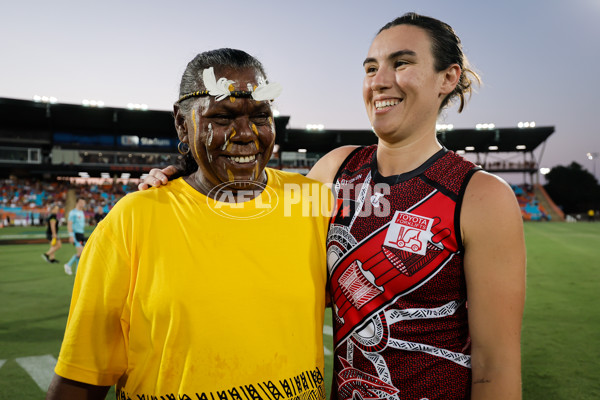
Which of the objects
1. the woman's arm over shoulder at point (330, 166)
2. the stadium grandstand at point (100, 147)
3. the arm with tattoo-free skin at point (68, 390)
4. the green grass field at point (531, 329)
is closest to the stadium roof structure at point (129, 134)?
the stadium grandstand at point (100, 147)

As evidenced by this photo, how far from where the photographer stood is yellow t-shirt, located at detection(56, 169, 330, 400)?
1.38 metres

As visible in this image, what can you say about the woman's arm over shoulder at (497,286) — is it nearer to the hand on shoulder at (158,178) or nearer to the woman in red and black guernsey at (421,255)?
the woman in red and black guernsey at (421,255)

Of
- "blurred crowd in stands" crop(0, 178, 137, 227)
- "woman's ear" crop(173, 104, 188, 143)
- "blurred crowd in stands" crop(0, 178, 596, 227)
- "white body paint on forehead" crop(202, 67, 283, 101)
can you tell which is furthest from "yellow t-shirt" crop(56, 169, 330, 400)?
"blurred crowd in stands" crop(0, 178, 137, 227)

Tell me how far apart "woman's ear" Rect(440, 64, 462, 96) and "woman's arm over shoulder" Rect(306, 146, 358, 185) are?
1.84ft

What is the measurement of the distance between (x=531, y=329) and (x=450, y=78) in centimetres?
529

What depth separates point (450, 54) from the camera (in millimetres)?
1817

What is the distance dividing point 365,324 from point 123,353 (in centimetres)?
96

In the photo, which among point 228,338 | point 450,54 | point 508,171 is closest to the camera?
point 228,338

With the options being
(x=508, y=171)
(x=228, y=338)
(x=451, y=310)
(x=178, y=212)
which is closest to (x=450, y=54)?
(x=451, y=310)

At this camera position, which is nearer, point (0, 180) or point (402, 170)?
point (402, 170)

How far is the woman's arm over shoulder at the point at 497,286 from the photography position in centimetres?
150

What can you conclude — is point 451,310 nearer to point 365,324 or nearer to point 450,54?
point 365,324

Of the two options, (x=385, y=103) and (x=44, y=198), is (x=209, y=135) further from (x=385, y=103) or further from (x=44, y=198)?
(x=44, y=198)

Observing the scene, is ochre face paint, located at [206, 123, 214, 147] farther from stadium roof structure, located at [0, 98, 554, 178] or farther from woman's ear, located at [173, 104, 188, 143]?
stadium roof structure, located at [0, 98, 554, 178]
